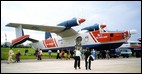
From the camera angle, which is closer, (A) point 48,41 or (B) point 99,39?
(B) point 99,39

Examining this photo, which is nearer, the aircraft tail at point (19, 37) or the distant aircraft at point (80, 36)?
the aircraft tail at point (19, 37)

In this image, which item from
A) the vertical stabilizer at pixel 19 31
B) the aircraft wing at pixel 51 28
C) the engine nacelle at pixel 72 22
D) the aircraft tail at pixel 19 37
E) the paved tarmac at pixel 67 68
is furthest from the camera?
the aircraft wing at pixel 51 28

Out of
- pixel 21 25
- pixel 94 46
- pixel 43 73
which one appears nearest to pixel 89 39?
pixel 94 46

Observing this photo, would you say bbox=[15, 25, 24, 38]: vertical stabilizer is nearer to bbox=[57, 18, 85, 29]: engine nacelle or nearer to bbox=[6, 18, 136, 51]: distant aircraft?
bbox=[6, 18, 136, 51]: distant aircraft

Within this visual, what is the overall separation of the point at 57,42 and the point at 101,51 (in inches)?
277

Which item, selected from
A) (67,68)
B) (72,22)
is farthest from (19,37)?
(67,68)

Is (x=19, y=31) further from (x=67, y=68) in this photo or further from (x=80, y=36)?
(x=67, y=68)

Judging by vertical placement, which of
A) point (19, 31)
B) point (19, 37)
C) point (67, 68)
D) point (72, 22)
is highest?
point (72, 22)

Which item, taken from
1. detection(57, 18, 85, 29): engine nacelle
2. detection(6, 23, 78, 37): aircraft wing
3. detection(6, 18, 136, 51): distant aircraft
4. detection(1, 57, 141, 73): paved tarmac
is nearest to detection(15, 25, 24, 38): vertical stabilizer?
detection(6, 18, 136, 51): distant aircraft

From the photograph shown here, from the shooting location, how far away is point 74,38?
32.8 metres

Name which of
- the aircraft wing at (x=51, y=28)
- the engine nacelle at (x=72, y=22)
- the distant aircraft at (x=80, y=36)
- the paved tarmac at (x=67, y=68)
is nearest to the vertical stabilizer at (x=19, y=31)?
the distant aircraft at (x=80, y=36)

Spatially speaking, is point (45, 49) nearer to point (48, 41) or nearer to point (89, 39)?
point (48, 41)

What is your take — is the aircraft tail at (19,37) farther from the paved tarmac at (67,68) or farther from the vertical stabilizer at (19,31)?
the paved tarmac at (67,68)

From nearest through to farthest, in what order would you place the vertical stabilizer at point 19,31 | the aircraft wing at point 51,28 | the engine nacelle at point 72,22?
the vertical stabilizer at point 19,31 < the engine nacelle at point 72,22 < the aircraft wing at point 51,28
